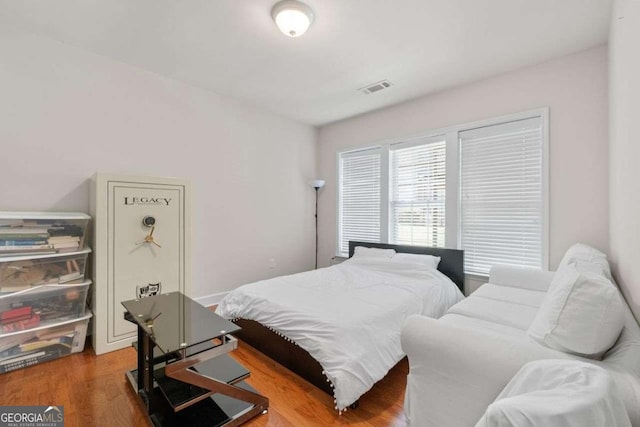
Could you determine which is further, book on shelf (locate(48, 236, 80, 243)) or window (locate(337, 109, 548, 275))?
window (locate(337, 109, 548, 275))

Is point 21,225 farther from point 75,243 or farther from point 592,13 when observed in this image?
point 592,13

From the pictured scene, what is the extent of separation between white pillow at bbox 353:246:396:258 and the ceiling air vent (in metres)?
2.08

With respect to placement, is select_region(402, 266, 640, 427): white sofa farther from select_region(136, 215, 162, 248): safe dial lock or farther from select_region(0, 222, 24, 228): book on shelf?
select_region(0, 222, 24, 228): book on shelf

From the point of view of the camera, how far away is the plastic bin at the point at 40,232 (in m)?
2.16

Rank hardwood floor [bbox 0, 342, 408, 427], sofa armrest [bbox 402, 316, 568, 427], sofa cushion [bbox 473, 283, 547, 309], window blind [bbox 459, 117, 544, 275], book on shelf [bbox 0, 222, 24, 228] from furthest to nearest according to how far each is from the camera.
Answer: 1. window blind [bbox 459, 117, 544, 275]
2. sofa cushion [bbox 473, 283, 547, 309]
3. book on shelf [bbox 0, 222, 24, 228]
4. hardwood floor [bbox 0, 342, 408, 427]
5. sofa armrest [bbox 402, 316, 568, 427]

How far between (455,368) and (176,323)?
1.48 metres

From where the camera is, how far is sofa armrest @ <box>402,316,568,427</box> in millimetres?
1142

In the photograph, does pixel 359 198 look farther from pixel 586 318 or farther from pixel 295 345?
pixel 586 318

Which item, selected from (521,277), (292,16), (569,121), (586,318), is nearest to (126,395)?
(586,318)

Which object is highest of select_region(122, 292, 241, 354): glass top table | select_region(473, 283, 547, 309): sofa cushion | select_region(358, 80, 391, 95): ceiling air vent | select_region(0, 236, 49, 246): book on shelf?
select_region(358, 80, 391, 95): ceiling air vent

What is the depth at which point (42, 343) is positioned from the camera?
228cm

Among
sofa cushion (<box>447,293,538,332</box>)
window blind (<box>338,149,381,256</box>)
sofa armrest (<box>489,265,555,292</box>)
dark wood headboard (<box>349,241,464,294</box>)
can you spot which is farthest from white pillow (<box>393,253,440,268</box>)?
sofa cushion (<box>447,293,538,332</box>)

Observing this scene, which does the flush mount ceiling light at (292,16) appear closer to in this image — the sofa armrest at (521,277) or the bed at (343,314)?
the bed at (343,314)

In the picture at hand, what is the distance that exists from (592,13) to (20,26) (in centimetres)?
468
